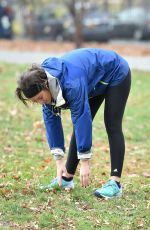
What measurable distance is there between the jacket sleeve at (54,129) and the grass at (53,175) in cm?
48

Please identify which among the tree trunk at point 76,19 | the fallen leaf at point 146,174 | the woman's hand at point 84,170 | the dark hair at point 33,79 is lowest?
the tree trunk at point 76,19

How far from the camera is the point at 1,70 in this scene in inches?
613

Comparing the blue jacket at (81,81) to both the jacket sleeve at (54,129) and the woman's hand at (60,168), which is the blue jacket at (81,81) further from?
the woman's hand at (60,168)

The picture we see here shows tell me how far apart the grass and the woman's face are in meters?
0.98

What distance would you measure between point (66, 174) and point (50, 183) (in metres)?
0.33

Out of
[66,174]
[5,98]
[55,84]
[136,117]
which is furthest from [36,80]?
[5,98]

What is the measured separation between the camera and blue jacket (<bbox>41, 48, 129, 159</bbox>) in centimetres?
468

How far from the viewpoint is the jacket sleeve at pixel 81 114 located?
4.66 m

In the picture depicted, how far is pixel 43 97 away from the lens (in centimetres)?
473

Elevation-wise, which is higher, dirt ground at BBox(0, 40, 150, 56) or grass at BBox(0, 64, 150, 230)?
grass at BBox(0, 64, 150, 230)

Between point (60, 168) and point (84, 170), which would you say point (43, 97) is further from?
point (60, 168)

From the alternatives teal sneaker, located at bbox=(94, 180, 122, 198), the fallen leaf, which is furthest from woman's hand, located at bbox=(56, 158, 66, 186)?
the fallen leaf

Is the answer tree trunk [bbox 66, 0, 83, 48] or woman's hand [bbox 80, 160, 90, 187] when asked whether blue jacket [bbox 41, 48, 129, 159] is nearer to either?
woman's hand [bbox 80, 160, 90, 187]

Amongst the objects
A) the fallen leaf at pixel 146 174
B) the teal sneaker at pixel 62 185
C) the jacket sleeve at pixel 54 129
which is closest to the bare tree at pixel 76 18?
the fallen leaf at pixel 146 174
